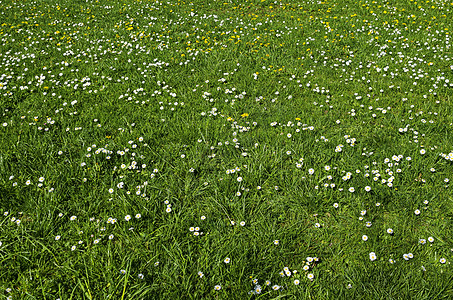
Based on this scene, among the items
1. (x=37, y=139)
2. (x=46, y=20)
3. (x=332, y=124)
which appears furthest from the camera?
(x=46, y=20)

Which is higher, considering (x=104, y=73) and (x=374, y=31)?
(x=374, y=31)

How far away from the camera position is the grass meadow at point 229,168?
2674 mm

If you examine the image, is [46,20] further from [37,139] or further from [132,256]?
[132,256]

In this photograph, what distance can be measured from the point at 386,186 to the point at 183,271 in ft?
7.25

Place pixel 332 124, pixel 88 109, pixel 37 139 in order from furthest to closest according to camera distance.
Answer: pixel 88 109
pixel 332 124
pixel 37 139

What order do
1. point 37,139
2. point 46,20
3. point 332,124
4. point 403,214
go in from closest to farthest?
1. point 403,214
2. point 37,139
3. point 332,124
4. point 46,20

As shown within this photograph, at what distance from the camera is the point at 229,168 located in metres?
3.75

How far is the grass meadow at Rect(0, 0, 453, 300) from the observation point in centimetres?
267

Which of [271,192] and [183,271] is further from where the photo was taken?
[271,192]

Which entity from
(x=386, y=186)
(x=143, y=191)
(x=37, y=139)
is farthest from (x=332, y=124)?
(x=37, y=139)

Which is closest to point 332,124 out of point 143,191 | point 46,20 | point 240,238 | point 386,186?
point 386,186

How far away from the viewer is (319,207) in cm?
328

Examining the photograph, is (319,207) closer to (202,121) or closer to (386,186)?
(386,186)

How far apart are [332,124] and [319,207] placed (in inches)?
61.6
